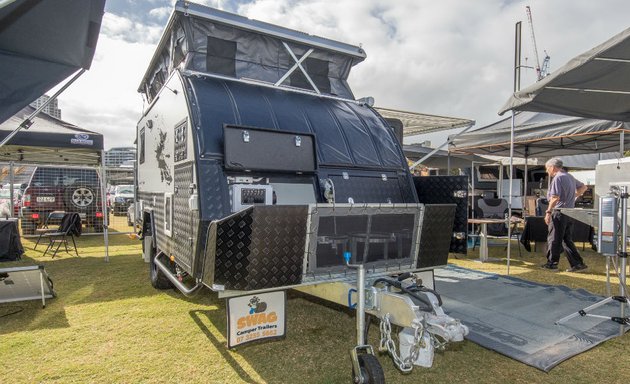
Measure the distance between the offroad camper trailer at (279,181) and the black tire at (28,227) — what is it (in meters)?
7.34

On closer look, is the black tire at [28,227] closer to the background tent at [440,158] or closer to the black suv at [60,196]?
the black suv at [60,196]

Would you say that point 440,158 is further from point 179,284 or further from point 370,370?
point 370,370

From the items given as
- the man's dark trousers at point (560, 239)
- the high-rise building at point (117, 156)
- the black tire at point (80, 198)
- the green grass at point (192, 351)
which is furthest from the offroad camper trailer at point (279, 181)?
the black tire at point (80, 198)

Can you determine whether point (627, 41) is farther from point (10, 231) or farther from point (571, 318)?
point (10, 231)

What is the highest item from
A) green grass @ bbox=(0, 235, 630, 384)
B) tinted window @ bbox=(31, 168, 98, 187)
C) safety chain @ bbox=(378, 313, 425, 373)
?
tinted window @ bbox=(31, 168, 98, 187)

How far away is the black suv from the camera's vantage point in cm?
1025

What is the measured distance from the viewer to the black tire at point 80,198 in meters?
10.4

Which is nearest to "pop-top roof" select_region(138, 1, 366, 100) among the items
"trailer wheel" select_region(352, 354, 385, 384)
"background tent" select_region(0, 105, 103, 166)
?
"trailer wheel" select_region(352, 354, 385, 384)

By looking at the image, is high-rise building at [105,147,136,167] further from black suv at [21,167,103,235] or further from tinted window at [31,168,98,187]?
black suv at [21,167,103,235]

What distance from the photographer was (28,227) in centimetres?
1061

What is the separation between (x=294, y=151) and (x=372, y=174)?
0.93 meters

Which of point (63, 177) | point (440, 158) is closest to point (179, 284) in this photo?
point (63, 177)

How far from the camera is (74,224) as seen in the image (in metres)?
8.79

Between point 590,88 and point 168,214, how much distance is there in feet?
16.3
